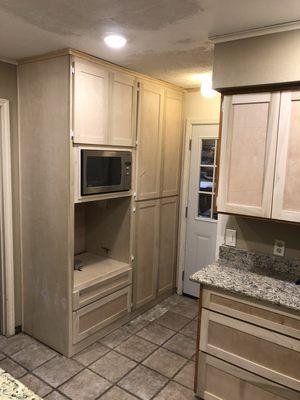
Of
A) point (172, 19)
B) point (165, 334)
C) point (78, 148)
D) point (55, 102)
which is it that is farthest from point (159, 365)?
point (172, 19)

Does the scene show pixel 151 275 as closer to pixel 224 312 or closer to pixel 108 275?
pixel 108 275

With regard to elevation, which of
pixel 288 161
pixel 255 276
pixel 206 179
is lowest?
pixel 255 276

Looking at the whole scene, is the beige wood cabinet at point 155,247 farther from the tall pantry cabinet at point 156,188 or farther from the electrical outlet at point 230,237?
the electrical outlet at point 230,237

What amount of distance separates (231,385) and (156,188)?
1.97 m

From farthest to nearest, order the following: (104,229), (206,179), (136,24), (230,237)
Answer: (206,179) < (104,229) < (230,237) < (136,24)

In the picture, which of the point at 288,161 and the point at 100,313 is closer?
the point at 288,161

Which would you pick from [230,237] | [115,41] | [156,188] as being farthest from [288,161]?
[156,188]

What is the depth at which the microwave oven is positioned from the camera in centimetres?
264

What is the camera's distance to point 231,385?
83.7 inches

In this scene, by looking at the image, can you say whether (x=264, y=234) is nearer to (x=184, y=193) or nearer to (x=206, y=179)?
(x=206, y=179)

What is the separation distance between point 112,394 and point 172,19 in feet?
8.18

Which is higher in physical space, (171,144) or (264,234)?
(171,144)

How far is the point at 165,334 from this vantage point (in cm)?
318

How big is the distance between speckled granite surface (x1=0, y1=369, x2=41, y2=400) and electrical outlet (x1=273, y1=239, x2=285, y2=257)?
1.82 m
